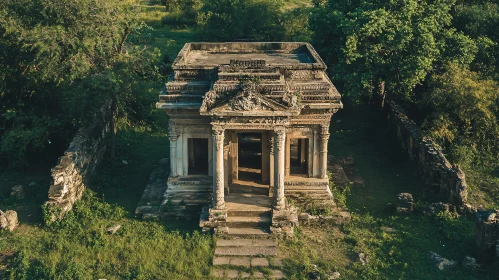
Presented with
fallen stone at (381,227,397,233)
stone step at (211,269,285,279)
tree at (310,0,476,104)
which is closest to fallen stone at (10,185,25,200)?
stone step at (211,269,285,279)

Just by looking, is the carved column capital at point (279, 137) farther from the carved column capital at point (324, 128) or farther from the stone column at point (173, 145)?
the stone column at point (173, 145)

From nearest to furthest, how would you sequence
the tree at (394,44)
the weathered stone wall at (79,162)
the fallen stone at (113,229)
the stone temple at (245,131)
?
the stone temple at (245,131)
the fallen stone at (113,229)
the weathered stone wall at (79,162)
the tree at (394,44)

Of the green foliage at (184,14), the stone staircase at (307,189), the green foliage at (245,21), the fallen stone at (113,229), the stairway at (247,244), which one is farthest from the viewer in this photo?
the green foliage at (184,14)

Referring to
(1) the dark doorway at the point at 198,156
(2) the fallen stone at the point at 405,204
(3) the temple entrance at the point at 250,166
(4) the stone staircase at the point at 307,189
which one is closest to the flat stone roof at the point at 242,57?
(1) the dark doorway at the point at 198,156

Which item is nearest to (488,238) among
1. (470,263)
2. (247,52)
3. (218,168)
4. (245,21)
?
(470,263)

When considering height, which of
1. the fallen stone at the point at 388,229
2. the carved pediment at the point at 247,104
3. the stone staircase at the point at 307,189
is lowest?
the fallen stone at the point at 388,229

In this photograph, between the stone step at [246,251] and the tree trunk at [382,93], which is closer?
the stone step at [246,251]

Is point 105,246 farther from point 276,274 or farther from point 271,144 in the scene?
point 271,144

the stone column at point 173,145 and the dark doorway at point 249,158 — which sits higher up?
the stone column at point 173,145
